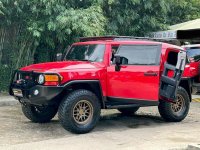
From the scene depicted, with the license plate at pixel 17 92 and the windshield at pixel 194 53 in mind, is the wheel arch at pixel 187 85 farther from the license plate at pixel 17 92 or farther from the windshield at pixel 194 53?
the windshield at pixel 194 53

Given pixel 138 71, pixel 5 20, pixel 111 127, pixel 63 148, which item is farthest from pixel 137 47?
pixel 5 20

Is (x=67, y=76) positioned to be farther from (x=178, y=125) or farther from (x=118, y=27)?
(x=118, y=27)

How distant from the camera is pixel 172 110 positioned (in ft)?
31.8

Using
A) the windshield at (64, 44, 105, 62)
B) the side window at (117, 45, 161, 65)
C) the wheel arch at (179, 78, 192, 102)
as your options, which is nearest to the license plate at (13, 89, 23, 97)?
the windshield at (64, 44, 105, 62)

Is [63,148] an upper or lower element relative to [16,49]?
lower

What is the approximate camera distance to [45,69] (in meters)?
8.08

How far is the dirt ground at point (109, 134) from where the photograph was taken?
7172 millimetres

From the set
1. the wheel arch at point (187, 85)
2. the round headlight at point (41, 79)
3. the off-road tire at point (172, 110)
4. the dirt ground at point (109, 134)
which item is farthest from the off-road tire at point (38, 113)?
the wheel arch at point (187, 85)

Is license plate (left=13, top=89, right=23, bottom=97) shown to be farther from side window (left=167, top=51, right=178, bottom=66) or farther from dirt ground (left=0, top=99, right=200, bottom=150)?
side window (left=167, top=51, right=178, bottom=66)

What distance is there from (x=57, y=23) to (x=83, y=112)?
5.24m

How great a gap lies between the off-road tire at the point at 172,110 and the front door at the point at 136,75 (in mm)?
747

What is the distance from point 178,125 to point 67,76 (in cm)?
291

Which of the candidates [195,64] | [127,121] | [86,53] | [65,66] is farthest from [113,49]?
[195,64]

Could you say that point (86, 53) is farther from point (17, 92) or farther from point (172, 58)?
point (172, 58)
